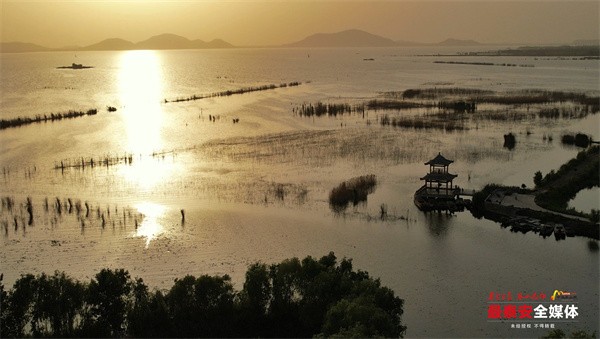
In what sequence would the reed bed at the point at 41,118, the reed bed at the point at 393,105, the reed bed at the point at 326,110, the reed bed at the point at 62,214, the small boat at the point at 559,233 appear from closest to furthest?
the small boat at the point at 559,233 → the reed bed at the point at 62,214 → the reed bed at the point at 41,118 → the reed bed at the point at 326,110 → the reed bed at the point at 393,105

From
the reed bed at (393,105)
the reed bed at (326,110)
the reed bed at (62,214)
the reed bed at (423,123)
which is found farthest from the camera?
the reed bed at (393,105)

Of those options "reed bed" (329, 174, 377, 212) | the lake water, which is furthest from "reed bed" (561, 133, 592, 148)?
"reed bed" (329, 174, 377, 212)

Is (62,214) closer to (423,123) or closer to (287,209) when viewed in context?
(287,209)

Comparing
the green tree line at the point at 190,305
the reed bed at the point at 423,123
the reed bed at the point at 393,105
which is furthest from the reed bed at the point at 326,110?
the green tree line at the point at 190,305

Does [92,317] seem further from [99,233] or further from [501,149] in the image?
[501,149]

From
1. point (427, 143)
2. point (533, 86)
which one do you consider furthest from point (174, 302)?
point (533, 86)

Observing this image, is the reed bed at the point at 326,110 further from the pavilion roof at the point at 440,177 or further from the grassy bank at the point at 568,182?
the pavilion roof at the point at 440,177

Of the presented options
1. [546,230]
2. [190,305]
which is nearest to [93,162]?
[190,305]
